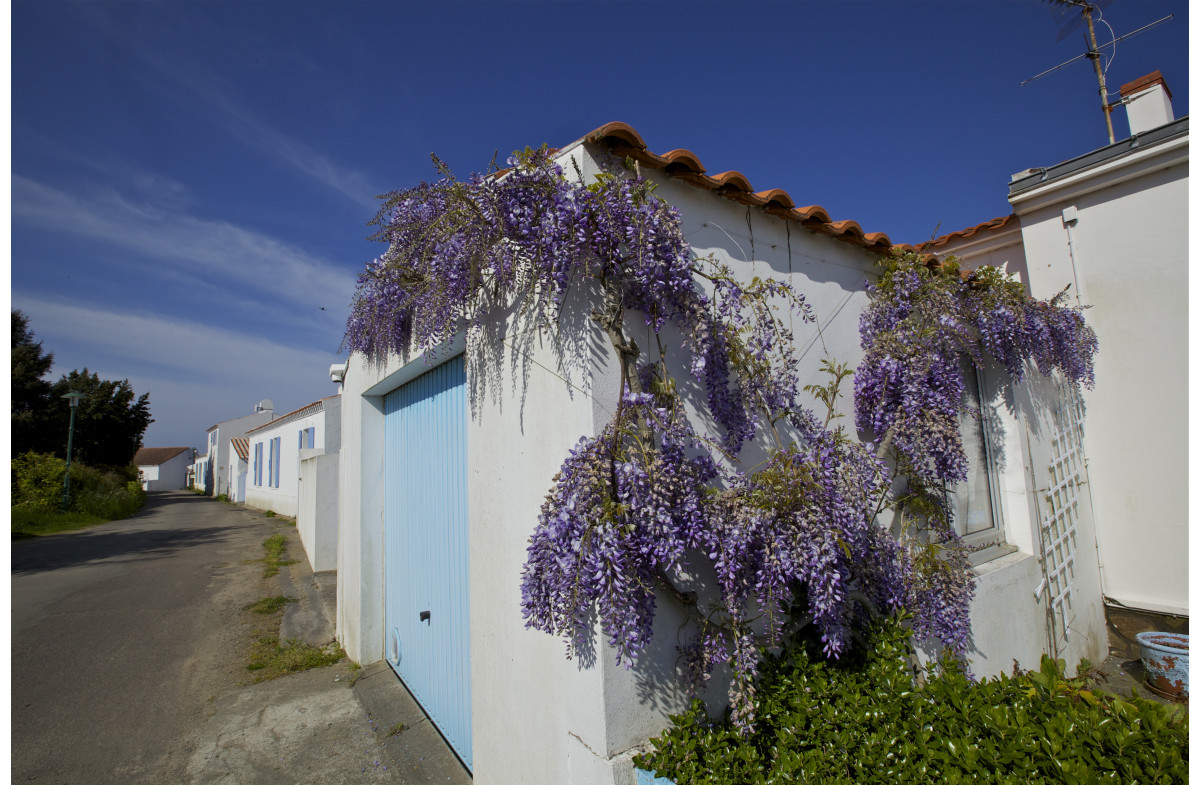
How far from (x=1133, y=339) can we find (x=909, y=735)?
Answer: 4.63 m

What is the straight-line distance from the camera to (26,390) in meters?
20.9

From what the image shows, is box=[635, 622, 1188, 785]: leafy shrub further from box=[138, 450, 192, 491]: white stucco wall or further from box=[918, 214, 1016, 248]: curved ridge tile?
box=[138, 450, 192, 491]: white stucco wall

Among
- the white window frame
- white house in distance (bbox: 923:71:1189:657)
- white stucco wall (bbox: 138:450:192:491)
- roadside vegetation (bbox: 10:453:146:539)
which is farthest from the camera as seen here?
white stucco wall (bbox: 138:450:192:491)

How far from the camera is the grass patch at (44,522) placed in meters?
14.1

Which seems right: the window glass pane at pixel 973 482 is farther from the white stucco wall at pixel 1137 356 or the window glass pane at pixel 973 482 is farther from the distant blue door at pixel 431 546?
the distant blue door at pixel 431 546

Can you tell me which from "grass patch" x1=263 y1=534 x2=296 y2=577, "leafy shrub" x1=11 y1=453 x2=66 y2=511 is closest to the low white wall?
"grass patch" x1=263 y1=534 x2=296 y2=577

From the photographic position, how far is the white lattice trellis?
14.1 feet

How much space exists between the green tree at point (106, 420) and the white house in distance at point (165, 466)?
21.1 meters

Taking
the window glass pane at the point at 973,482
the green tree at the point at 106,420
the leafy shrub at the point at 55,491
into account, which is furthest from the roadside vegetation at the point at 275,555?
the green tree at the point at 106,420

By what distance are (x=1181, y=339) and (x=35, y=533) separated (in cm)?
2139

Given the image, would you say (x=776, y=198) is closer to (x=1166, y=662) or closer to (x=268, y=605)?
(x=1166, y=662)

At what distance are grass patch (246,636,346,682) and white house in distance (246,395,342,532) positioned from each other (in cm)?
543

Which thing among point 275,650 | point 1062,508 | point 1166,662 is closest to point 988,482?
point 1062,508

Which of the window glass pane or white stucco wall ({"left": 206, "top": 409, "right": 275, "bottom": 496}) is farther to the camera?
white stucco wall ({"left": 206, "top": 409, "right": 275, "bottom": 496})
